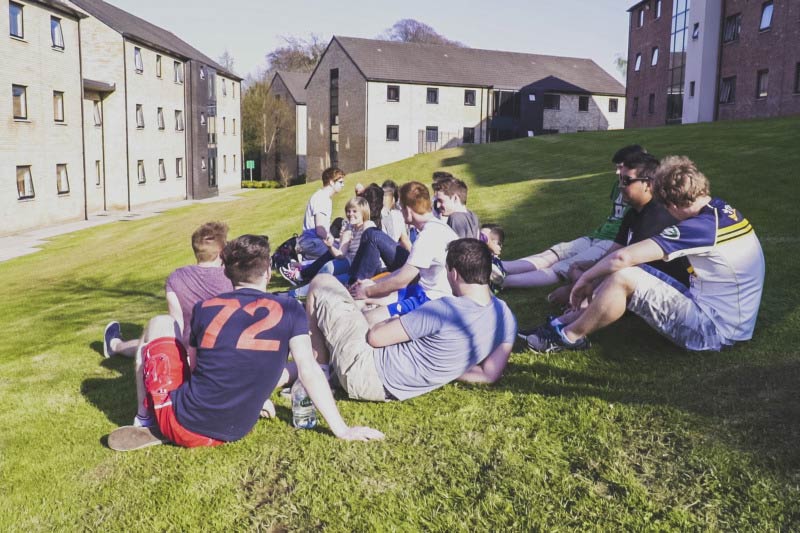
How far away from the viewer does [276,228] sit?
19.0 m

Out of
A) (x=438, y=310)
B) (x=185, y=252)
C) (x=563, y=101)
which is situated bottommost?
(x=185, y=252)

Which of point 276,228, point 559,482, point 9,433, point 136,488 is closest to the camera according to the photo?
point 559,482

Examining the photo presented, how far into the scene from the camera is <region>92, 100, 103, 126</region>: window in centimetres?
3728

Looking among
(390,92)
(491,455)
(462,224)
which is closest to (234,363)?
(491,455)

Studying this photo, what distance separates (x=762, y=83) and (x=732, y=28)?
4.49m

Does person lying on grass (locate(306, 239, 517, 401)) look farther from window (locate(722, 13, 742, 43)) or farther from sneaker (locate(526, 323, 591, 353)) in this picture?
window (locate(722, 13, 742, 43))

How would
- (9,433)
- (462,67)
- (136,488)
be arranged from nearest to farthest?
(136,488) → (9,433) → (462,67)

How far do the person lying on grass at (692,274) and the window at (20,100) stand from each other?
29.6 m

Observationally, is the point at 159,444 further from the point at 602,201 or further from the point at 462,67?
the point at 462,67

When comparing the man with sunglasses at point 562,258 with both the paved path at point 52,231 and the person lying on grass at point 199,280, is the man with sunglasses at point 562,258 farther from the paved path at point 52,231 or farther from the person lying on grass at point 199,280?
the paved path at point 52,231

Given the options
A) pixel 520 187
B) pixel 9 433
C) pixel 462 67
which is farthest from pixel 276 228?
pixel 462 67

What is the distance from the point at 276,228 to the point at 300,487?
50.2 ft

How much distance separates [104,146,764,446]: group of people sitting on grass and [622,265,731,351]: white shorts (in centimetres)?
1

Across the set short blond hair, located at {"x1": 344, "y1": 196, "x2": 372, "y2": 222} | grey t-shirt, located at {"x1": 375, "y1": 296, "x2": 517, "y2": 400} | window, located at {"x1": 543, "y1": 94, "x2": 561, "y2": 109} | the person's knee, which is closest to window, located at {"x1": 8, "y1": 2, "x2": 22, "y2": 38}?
short blond hair, located at {"x1": 344, "y1": 196, "x2": 372, "y2": 222}
